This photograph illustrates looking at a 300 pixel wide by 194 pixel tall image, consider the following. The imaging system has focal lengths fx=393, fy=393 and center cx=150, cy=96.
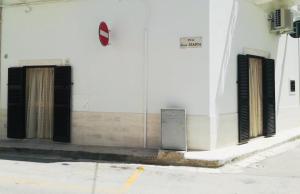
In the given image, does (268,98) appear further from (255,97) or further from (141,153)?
(141,153)

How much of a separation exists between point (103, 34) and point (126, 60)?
0.94m

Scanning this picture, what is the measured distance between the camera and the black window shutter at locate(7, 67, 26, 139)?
39.2ft

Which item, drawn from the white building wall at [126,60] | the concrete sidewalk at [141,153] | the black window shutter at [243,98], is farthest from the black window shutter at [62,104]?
the black window shutter at [243,98]

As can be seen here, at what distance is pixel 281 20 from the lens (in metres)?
13.0

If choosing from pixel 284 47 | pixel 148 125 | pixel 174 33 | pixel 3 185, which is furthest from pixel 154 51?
pixel 284 47

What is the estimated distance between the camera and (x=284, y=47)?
47.9 feet

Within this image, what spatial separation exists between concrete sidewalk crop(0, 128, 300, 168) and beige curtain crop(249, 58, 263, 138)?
0.51 m

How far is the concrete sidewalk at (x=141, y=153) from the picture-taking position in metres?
9.10

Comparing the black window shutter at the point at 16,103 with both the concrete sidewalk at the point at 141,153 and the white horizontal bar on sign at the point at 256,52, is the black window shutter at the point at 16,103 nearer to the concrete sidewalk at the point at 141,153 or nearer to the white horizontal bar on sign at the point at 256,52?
the concrete sidewalk at the point at 141,153

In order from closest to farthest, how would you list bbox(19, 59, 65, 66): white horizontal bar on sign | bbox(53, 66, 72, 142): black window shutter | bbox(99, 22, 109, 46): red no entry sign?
1. bbox(99, 22, 109, 46): red no entry sign
2. bbox(53, 66, 72, 142): black window shutter
3. bbox(19, 59, 65, 66): white horizontal bar on sign

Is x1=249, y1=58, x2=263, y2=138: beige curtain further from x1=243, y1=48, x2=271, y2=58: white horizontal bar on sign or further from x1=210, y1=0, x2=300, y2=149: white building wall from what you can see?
x1=210, y1=0, x2=300, y2=149: white building wall

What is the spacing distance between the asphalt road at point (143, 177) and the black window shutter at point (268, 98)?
2.74 meters

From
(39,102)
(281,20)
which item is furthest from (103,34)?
(281,20)

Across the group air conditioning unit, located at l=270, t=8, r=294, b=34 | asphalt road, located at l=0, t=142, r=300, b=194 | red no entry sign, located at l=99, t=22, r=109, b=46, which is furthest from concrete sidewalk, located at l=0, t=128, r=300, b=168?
air conditioning unit, located at l=270, t=8, r=294, b=34
